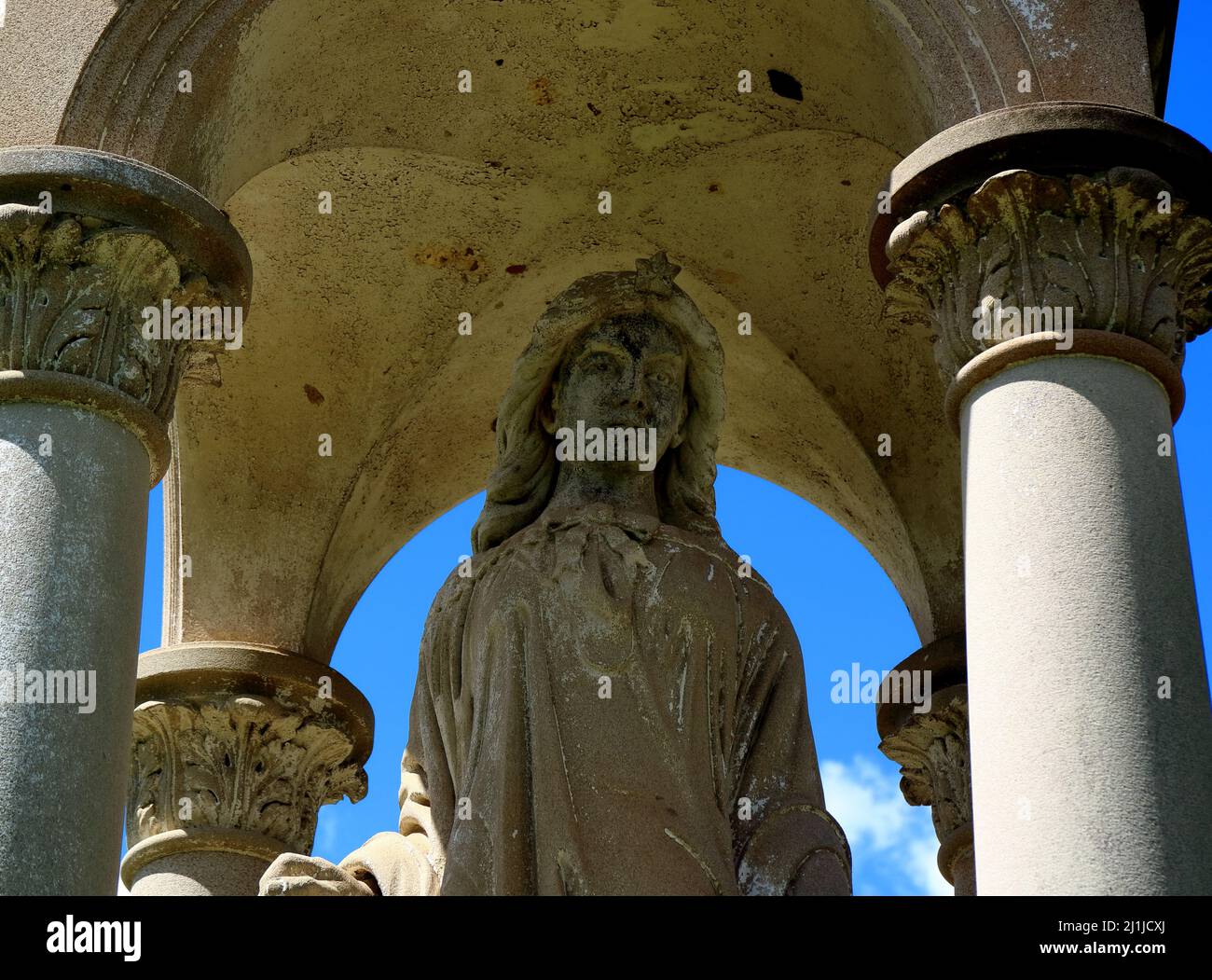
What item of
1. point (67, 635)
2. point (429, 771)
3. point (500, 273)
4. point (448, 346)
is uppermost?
point (500, 273)

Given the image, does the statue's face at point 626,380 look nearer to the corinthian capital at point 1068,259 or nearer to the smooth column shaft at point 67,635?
the corinthian capital at point 1068,259

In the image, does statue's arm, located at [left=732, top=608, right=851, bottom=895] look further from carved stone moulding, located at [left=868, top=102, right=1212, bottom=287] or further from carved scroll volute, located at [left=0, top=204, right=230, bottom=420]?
carved scroll volute, located at [left=0, top=204, right=230, bottom=420]

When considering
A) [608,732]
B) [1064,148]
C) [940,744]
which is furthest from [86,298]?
[940,744]

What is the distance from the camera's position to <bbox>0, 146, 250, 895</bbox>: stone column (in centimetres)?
850

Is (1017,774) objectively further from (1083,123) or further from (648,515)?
(1083,123)

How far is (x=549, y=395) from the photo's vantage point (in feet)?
33.0

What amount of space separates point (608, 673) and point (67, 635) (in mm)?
1905

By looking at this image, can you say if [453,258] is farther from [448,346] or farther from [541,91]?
[541,91]

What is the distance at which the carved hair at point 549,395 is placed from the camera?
9.85 m

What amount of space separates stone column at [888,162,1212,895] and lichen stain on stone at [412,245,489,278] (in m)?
3.77

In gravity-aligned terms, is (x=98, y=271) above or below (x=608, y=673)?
above

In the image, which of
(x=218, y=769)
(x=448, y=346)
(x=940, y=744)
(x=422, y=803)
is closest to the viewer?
(x=422, y=803)

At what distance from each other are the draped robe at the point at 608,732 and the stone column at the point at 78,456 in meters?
1.14

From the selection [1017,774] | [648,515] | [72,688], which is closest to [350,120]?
[648,515]
